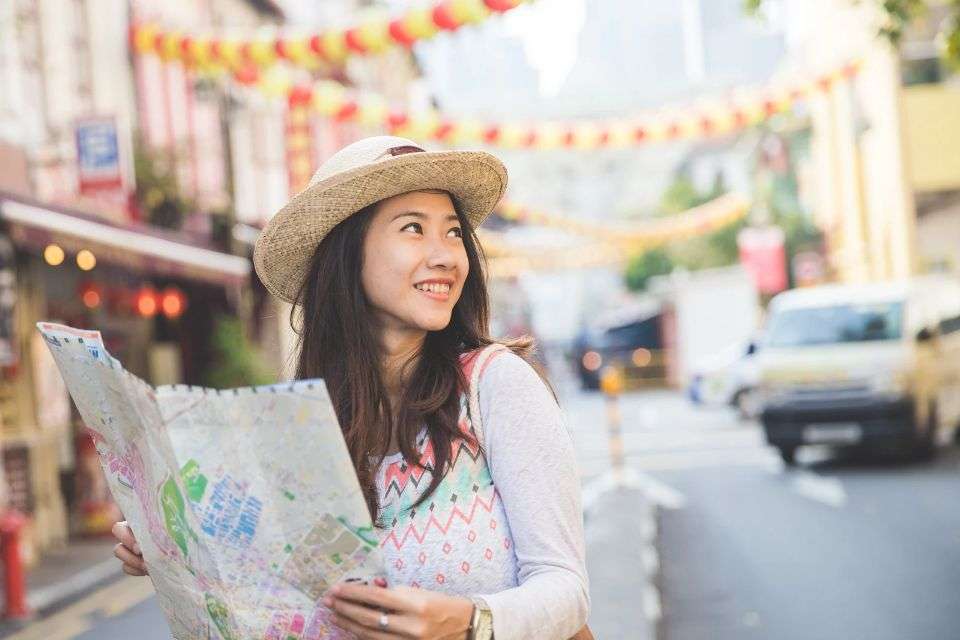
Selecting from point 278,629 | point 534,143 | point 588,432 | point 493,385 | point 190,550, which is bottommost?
point 588,432

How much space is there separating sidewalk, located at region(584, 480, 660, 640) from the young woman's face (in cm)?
329

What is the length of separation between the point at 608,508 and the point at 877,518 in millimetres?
2222

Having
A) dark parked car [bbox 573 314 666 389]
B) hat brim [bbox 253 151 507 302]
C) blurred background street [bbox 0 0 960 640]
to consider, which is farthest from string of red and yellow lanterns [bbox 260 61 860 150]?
dark parked car [bbox 573 314 666 389]

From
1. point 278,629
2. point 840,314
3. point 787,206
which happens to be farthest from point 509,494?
point 787,206

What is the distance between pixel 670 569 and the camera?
8.15m

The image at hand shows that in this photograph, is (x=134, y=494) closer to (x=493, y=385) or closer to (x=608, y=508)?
(x=493, y=385)

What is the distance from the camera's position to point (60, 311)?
13.0m

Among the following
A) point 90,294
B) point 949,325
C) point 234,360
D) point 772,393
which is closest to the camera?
point 90,294

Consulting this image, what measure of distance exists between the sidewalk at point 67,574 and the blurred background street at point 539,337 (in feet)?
0.13

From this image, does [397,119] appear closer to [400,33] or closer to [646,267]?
[400,33]

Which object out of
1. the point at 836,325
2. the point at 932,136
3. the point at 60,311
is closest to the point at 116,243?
the point at 60,311

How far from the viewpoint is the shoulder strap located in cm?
196

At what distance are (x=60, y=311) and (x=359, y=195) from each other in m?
11.9

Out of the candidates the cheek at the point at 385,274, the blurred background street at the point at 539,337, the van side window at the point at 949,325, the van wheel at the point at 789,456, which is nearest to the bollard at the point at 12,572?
the blurred background street at the point at 539,337
